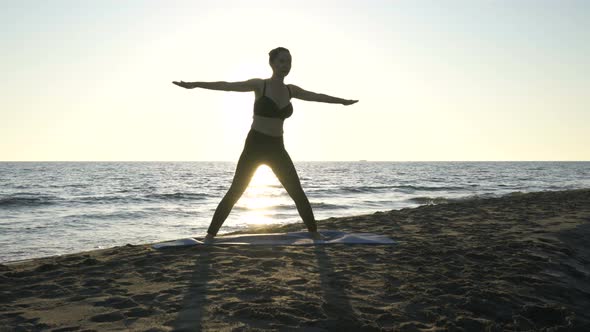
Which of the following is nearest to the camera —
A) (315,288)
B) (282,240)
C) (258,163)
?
(315,288)

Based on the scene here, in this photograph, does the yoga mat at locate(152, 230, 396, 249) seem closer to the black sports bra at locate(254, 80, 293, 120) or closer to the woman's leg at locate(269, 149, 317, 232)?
the woman's leg at locate(269, 149, 317, 232)

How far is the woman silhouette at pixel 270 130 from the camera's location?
5.82 metres

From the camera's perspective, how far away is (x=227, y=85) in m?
5.61

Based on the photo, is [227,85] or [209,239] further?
[209,239]

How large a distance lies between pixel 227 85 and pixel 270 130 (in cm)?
78

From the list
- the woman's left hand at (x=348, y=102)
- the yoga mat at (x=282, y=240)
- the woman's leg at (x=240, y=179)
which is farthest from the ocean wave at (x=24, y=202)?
the woman's left hand at (x=348, y=102)

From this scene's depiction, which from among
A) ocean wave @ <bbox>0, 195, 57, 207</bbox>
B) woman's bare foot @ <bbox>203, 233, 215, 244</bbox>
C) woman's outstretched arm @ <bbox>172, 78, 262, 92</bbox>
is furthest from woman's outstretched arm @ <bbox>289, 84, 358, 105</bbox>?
ocean wave @ <bbox>0, 195, 57, 207</bbox>

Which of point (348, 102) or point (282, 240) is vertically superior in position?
point (348, 102)

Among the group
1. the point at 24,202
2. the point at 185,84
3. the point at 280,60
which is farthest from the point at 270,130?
the point at 24,202

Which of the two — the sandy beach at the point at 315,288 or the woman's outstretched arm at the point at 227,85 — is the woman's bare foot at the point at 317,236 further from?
the woman's outstretched arm at the point at 227,85

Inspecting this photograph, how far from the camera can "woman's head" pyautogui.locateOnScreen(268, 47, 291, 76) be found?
19.1 ft

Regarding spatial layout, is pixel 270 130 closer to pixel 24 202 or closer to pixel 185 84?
pixel 185 84

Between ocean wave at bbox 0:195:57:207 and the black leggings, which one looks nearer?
the black leggings

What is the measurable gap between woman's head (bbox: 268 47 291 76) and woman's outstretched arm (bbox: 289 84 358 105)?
0.28 meters
